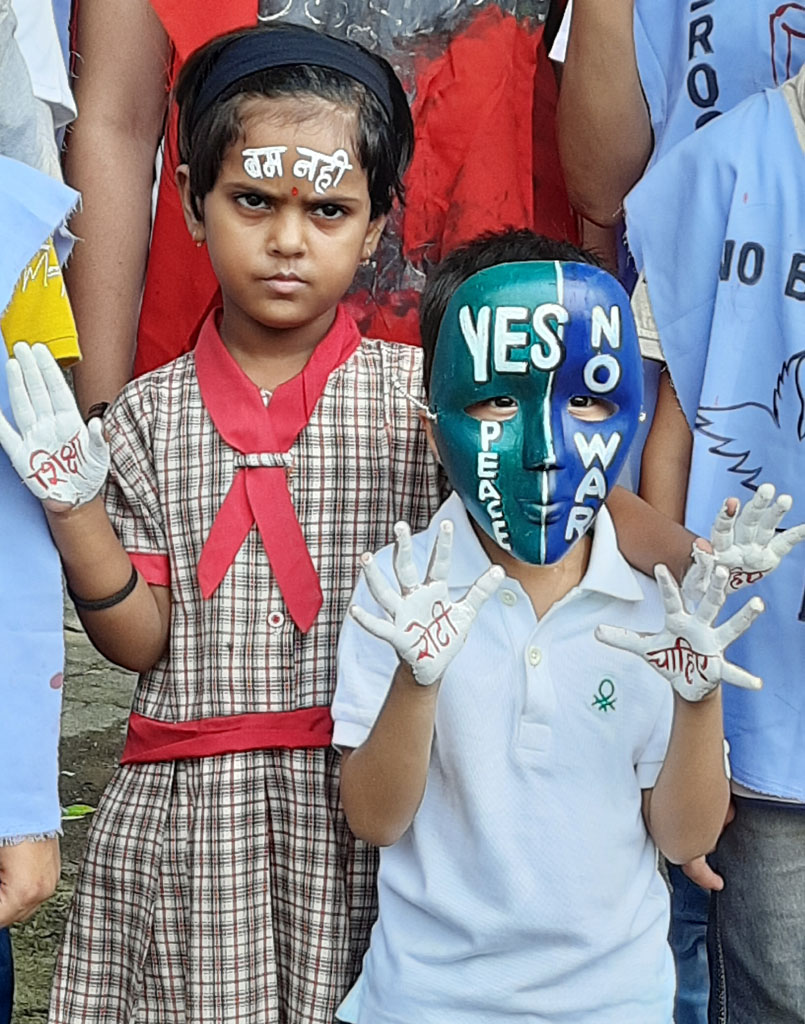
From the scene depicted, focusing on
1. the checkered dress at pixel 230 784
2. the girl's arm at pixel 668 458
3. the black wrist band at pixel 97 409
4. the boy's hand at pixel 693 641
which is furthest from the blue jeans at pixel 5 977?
the girl's arm at pixel 668 458

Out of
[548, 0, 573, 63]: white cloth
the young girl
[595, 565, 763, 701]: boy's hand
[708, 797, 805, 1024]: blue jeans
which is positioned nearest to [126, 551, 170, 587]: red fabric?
the young girl

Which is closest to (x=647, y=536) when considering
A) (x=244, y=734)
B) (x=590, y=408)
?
(x=590, y=408)

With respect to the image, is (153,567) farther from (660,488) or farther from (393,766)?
(660,488)

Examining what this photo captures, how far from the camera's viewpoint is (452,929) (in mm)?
1951

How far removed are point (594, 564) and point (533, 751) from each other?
0.85ft

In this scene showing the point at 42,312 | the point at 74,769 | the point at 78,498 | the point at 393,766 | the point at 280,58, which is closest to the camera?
the point at 393,766

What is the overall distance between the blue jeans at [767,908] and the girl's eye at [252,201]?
1.07 metres

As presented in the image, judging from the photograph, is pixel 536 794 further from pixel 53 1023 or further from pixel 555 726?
pixel 53 1023

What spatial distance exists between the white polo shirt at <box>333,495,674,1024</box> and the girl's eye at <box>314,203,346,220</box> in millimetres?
527

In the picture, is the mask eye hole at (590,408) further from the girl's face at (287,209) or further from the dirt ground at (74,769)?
the dirt ground at (74,769)

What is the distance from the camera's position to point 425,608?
1760mm

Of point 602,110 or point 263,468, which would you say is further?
point 602,110

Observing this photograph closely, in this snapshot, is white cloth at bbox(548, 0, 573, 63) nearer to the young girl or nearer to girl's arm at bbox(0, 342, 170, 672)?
the young girl

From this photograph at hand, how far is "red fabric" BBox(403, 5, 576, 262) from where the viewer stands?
100 inches
